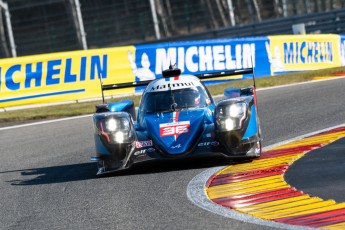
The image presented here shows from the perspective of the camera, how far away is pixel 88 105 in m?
21.6

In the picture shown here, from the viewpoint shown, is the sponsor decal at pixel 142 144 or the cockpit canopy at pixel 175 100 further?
the cockpit canopy at pixel 175 100

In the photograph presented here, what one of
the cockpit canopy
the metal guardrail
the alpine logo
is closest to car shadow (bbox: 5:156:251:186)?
the alpine logo

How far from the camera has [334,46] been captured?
24188mm

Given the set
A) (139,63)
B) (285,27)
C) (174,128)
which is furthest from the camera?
(285,27)

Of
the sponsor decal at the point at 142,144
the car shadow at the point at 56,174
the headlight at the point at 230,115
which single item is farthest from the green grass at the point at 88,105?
the headlight at the point at 230,115

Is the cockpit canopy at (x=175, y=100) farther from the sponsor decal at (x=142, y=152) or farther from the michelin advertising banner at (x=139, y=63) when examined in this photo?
the michelin advertising banner at (x=139, y=63)

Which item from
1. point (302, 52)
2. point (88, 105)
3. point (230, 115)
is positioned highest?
point (230, 115)

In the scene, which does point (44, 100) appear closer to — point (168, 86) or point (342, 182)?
point (168, 86)

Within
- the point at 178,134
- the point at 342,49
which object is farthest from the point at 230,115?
the point at 342,49

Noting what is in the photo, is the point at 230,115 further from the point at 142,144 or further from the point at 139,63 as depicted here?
the point at 139,63

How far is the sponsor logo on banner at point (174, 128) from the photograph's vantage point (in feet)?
36.2

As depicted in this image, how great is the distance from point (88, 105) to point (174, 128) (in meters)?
10.7

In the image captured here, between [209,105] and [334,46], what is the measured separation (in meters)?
12.9

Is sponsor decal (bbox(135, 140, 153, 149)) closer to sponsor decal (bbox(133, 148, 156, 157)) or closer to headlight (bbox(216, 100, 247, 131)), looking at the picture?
sponsor decal (bbox(133, 148, 156, 157))
